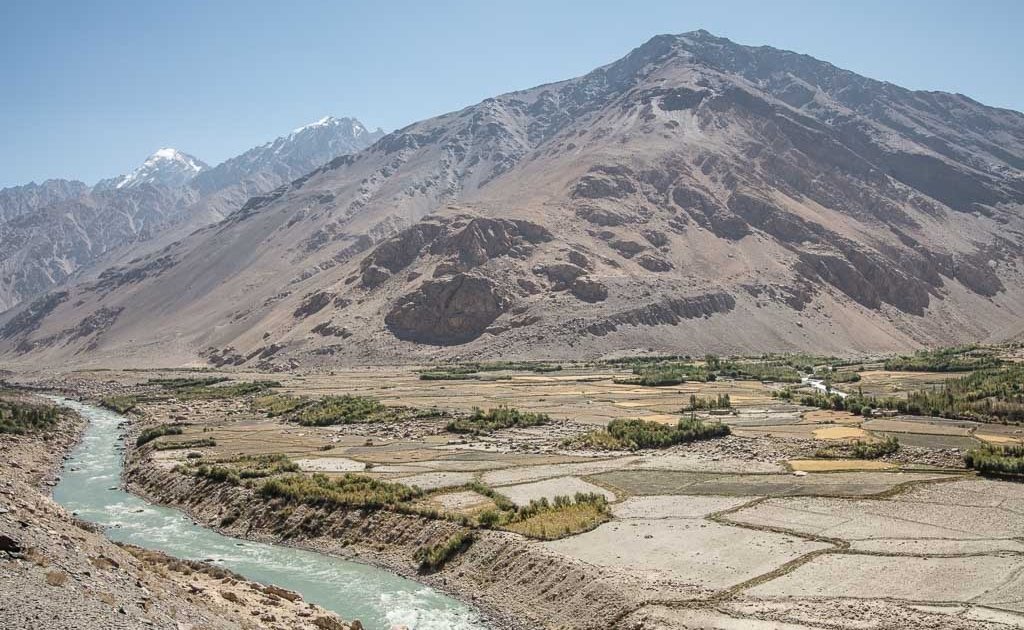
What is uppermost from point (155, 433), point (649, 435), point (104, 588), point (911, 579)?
point (104, 588)

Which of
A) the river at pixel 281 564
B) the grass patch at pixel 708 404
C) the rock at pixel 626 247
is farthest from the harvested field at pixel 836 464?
the rock at pixel 626 247

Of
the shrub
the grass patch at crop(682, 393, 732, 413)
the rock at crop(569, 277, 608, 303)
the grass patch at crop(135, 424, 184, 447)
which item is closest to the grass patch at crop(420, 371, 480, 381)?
the rock at crop(569, 277, 608, 303)

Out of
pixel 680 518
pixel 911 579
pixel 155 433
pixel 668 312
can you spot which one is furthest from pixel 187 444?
pixel 668 312

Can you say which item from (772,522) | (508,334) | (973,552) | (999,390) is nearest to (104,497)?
(772,522)

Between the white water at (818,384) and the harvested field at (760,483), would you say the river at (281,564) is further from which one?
the white water at (818,384)

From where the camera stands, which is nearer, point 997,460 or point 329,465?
point 997,460

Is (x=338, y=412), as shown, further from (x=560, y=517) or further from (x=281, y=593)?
(x=281, y=593)
